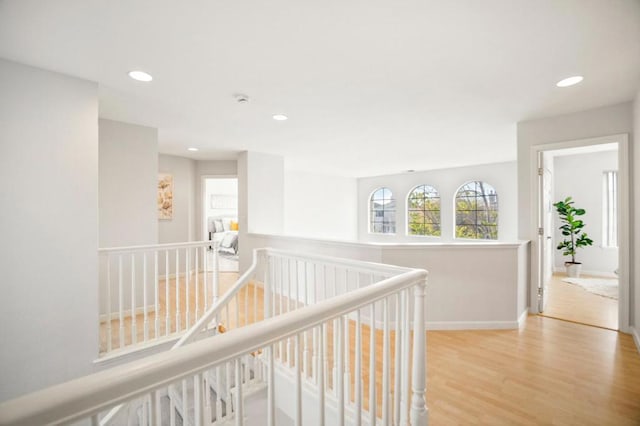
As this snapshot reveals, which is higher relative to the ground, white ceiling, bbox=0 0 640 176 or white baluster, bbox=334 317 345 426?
white ceiling, bbox=0 0 640 176

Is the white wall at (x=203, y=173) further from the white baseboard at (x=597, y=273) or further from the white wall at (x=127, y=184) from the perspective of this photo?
the white baseboard at (x=597, y=273)

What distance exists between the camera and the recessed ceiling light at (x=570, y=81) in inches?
93.1

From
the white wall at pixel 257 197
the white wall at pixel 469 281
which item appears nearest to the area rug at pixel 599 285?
the white wall at pixel 469 281

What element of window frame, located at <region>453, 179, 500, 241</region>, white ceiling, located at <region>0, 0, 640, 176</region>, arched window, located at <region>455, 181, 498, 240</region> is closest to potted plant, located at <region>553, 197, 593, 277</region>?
window frame, located at <region>453, 179, 500, 241</region>

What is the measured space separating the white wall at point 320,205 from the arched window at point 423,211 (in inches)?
73.5

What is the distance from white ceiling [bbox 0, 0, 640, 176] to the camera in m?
1.60

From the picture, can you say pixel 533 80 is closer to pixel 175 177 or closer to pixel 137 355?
pixel 137 355

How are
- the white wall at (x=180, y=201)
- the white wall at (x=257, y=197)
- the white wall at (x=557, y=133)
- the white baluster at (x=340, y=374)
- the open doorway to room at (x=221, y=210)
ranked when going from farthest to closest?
the open doorway to room at (x=221, y=210) < the white wall at (x=180, y=201) < the white wall at (x=257, y=197) < the white wall at (x=557, y=133) < the white baluster at (x=340, y=374)

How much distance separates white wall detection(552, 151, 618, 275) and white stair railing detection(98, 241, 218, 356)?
6.86 metres

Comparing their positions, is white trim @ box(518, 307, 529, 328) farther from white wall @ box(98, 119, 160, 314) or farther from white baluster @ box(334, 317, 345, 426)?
white wall @ box(98, 119, 160, 314)

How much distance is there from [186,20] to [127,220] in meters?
2.92

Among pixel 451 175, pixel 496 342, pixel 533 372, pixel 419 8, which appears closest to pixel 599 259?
pixel 451 175

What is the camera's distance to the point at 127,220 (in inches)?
146

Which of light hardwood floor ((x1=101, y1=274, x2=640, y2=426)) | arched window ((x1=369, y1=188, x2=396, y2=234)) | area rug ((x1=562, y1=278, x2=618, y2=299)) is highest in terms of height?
arched window ((x1=369, y1=188, x2=396, y2=234))
